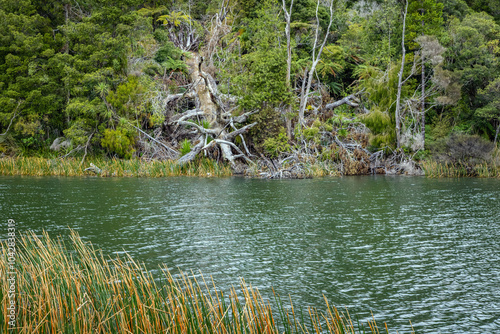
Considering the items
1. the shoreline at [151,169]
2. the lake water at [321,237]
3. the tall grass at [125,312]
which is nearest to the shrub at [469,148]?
the shoreline at [151,169]

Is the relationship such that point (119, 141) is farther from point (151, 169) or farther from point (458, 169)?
point (458, 169)

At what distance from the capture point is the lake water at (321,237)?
8406 mm

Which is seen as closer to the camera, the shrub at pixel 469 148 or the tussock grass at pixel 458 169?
the shrub at pixel 469 148

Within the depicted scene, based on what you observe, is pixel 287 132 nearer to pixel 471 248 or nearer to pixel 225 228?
pixel 225 228

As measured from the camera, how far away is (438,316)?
752cm

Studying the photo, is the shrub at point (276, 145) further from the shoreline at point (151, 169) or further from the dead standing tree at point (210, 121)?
the dead standing tree at point (210, 121)

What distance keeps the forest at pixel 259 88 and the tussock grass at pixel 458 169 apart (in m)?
0.39

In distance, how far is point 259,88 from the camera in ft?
114

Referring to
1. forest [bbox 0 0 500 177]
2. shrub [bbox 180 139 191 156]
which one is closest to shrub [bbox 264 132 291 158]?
forest [bbox 0 0 500 177]

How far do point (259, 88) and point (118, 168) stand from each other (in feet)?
38.4

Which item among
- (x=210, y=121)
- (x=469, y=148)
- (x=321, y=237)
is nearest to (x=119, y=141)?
(x=210, y=121)

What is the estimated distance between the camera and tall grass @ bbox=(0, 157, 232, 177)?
3394 cm

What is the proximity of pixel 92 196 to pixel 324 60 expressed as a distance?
24875 mm

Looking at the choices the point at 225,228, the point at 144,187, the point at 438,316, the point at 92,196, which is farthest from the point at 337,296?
the point at 144,187
